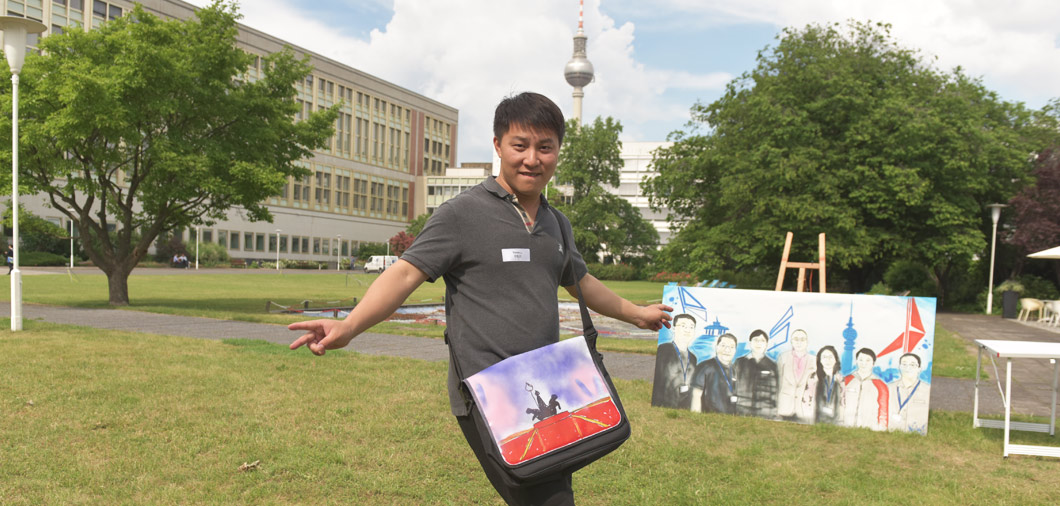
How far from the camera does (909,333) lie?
6.75 meters

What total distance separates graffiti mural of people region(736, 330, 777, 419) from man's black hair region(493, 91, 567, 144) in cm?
508

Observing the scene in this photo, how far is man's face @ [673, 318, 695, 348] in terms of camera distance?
728 cm

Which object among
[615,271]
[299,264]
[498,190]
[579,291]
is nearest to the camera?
[498,190]

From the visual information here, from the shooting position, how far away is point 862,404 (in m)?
6.74

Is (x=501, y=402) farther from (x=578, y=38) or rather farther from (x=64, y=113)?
(x=578, y=38)

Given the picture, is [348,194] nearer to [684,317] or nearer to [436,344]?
[436,344]

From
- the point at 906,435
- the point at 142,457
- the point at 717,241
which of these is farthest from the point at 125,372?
the point at 717,241

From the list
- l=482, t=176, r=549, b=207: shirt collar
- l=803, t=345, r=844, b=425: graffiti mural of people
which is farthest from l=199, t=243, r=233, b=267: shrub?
l=482, t=176, r=549, b=207: shirt collar

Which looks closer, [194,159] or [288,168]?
[194,159]

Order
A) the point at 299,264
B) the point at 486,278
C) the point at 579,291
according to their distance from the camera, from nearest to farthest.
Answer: the point at 486,278 < the point at 579,291 < the point at 299,264

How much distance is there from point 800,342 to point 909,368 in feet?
3.14

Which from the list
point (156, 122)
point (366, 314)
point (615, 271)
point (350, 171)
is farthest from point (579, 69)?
point (366, 314)

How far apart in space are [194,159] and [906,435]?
17067mm

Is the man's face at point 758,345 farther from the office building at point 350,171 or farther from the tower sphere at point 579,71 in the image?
the tower sphere at point 579,71
